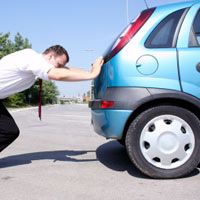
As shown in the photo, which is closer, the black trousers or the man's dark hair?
the man's dark hair

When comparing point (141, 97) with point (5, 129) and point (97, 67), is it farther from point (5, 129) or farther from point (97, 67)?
point (5, 129)

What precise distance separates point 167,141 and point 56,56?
1554mm

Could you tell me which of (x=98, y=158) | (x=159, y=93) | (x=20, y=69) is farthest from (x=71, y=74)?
(x=98, y=158)

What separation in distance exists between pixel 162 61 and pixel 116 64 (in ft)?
1.55

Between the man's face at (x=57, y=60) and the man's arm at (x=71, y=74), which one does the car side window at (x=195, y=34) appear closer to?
the man's arm at (x=71, y=74)

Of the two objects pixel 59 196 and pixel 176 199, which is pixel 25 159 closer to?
pixel 59 196

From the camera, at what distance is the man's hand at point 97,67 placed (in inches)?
185

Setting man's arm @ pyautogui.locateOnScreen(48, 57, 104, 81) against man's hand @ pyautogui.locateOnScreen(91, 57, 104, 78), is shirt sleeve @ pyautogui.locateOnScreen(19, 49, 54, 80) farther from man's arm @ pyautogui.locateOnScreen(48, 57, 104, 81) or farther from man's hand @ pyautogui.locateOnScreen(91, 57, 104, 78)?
man's hand @ pyautogui.locateOnScreen(91, 57, 104, 78)

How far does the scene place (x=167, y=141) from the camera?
14.6ft

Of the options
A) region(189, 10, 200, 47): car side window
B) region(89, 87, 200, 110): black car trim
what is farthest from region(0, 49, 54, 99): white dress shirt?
region(189, 10, 200, 47): car side window

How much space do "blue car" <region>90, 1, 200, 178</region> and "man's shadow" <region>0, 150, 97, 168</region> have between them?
1388 mm

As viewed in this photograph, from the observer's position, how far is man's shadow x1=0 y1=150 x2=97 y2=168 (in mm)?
5658

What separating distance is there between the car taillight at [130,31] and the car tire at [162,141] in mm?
729

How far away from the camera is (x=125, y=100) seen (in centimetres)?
448
